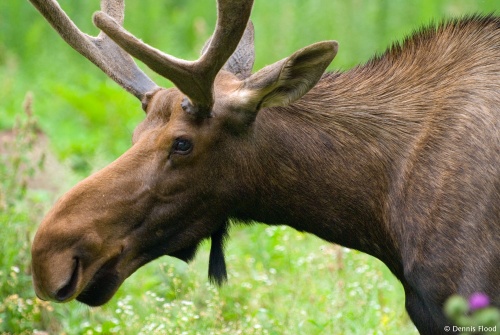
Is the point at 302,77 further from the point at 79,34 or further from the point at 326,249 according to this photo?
the point at 326,249

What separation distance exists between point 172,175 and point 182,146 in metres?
0.12

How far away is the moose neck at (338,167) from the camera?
14.0 feet

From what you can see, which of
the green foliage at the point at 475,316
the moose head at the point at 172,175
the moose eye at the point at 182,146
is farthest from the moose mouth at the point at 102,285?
the green foliage at the point at 475,316

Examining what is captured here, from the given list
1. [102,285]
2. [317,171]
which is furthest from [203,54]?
[102,285]

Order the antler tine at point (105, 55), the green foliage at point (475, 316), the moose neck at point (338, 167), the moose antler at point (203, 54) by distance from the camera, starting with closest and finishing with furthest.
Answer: the green foliage at point (475, 316), the moose antler at point (203, 54), the moose neck at point (338, 167), the antler tine at point (105, 55)

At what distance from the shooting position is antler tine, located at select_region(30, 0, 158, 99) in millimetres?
4539

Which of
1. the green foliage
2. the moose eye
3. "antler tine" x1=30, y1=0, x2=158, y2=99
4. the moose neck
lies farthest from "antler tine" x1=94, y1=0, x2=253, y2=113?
the green foliage

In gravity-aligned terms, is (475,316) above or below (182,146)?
below

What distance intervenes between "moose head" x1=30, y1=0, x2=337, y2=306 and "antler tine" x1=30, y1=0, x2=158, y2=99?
Result: 9cm

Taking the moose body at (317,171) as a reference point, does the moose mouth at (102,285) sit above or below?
below

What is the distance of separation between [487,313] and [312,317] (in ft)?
8.41

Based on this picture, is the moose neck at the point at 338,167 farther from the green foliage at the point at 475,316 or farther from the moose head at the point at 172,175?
the green foliage at the point at 475,316

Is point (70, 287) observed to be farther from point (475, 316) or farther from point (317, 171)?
point (475, 316)

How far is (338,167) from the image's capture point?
4293 millimetres
